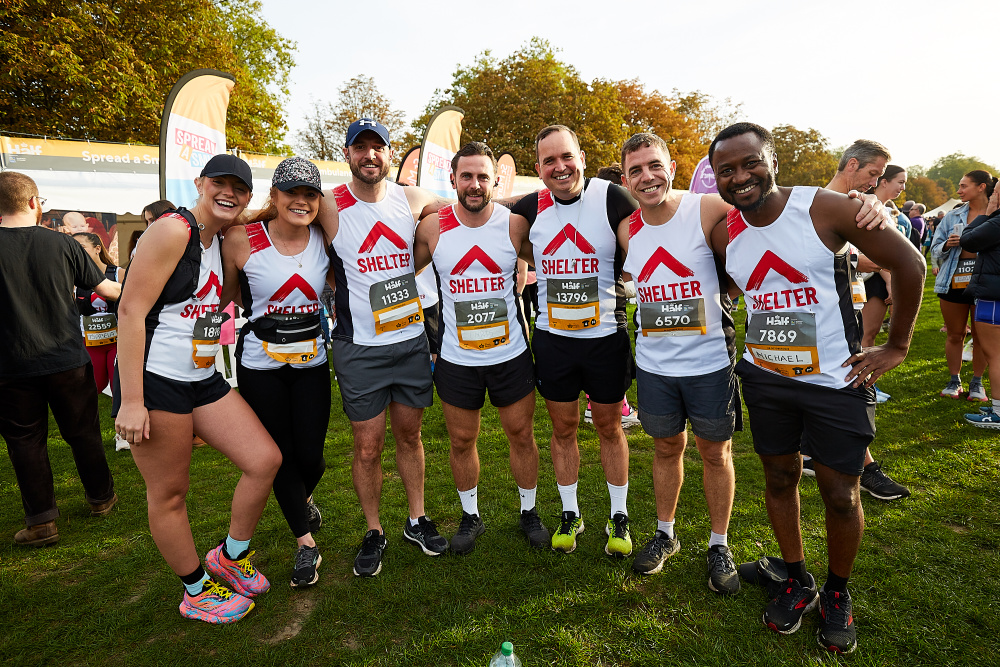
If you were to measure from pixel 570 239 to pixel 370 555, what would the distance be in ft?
6.83

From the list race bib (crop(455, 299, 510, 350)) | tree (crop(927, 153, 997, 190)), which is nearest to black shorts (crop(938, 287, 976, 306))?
race bib (crop(455, 299, 510, 350))

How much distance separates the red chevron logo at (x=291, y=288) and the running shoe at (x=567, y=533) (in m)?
1.95

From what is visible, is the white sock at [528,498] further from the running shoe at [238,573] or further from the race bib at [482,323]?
the running shoe at [238,573]

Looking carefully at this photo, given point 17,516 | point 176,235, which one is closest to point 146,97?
point 17,516

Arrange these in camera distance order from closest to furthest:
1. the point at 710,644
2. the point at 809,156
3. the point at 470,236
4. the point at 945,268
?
the point at 710,644
the point at 470,236
the point at 945,268
the point at 809,156

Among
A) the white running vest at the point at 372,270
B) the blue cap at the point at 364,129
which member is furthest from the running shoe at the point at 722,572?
the blue cap at the point at 364,129

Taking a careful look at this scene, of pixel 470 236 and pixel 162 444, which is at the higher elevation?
pixel 470 236

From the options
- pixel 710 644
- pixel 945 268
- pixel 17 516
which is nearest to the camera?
pixel 710 644

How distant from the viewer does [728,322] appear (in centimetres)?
271

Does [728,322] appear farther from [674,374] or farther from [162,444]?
[162,444]

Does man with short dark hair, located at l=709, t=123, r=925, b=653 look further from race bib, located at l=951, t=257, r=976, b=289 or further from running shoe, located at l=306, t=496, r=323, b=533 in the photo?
race bib, located at l=951, t=257, r=976, b=289

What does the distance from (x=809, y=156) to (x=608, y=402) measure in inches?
1833

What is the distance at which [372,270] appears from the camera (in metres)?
2.91

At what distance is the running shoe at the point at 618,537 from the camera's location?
296 centimetres
